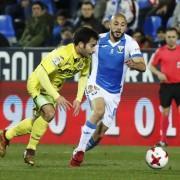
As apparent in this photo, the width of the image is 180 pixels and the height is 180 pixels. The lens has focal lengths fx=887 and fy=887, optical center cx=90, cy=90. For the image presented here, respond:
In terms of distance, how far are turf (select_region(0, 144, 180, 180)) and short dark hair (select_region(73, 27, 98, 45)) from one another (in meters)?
1.77

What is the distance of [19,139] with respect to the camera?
57.8 ft

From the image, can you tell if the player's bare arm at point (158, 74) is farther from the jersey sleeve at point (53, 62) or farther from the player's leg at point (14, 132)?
the jersey sleeve at point (53, 62)

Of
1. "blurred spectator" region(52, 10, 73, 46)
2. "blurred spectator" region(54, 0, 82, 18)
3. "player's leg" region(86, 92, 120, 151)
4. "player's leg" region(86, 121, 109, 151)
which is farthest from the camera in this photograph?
"blurred spectator" region(54, 0, 82, 18)

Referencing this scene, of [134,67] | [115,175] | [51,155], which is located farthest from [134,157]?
[115,175]

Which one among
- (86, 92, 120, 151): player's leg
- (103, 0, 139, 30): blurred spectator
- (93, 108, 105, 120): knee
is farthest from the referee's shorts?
(93, 108, 105, 120): knee

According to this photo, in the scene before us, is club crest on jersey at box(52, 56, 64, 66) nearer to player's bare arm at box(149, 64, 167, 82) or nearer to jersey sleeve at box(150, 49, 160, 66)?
player's bare arm at box(149, 64, 167, 82)

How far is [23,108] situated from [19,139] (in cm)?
62

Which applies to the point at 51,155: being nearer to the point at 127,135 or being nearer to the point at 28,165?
the point at 28,165

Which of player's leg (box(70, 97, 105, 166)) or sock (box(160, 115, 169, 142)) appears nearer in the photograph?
player's leg (box(70, 97, 105, 166))

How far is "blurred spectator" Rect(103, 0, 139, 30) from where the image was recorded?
20328 millimetres

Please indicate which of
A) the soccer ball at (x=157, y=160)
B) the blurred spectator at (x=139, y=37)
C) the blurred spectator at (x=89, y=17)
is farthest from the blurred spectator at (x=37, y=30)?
the soccer ball at (x=157, y=160)

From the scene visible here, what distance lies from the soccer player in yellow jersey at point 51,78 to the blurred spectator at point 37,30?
7806 millimetres

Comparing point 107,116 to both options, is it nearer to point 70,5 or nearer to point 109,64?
point 109,64

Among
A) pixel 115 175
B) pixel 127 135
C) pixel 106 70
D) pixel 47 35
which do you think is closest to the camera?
pixel 115 175
